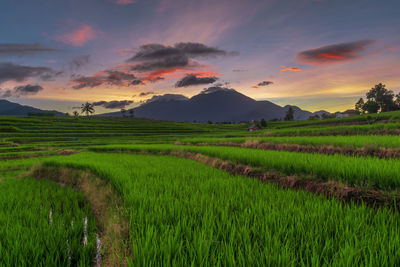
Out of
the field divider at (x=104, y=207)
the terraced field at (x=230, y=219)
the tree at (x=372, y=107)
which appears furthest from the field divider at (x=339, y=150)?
the tree at (x=372, y=107)

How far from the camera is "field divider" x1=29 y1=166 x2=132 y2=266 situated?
7.24 feet

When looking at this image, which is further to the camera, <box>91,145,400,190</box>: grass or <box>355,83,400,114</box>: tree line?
<box>355,83,400,114</box>: tree line

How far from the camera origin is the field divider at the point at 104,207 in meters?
2.21

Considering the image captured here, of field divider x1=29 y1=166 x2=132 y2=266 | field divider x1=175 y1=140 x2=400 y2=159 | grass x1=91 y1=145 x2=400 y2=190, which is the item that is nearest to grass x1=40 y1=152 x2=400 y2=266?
field divider x1=29 y1=166 x2=132 y2=266

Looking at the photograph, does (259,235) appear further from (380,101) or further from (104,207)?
(380,101)

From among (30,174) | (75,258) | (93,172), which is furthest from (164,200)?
(30,174)

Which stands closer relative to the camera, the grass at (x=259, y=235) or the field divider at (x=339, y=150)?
the grass at (x=259, y=235)

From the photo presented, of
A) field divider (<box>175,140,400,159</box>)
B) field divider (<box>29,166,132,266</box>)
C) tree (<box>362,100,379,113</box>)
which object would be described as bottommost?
field divider (<box>29,166,132,266</box>)

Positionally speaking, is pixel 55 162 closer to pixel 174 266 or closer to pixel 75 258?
pixel 75 258

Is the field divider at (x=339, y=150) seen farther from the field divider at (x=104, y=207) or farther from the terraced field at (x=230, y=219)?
the field divider at (x=104, y=207)

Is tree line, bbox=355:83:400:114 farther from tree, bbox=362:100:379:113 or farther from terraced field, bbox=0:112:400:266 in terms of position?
terraced field, bbox=0:112:400:266

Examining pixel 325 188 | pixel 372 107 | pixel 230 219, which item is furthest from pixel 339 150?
pixel 372 107

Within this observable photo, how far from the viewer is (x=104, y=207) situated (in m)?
4.85

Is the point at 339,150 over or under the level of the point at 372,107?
under
